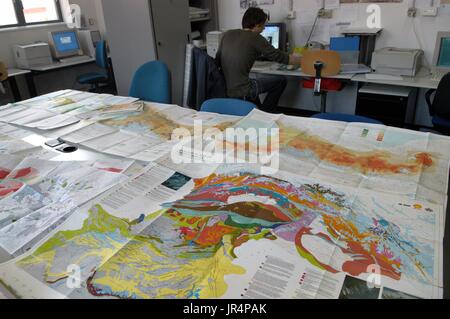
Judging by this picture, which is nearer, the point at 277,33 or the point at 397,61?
the point at 397,61

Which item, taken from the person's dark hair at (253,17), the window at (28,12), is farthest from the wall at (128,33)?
the window at (28,12)

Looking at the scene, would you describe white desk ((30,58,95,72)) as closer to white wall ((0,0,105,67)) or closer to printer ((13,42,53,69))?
printer ((13,42,53,69))

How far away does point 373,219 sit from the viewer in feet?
3.15

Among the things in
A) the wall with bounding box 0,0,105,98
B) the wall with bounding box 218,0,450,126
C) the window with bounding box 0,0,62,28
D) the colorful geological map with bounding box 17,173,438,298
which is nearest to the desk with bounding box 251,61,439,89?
the wall with bounding box 218,0,450,126

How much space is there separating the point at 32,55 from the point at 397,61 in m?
4.04

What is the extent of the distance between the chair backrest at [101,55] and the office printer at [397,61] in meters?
3.27

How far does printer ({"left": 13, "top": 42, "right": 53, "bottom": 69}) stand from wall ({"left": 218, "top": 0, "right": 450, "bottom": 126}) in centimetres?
222

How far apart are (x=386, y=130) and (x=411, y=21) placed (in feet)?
6.99

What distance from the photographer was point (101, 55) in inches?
183

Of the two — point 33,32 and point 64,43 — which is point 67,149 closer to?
point 64,43

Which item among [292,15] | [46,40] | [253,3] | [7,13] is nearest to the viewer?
[292,15]

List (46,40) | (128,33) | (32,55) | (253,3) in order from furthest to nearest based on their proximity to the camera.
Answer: (46,40) < (32,55) < (253,3) < (128,33)

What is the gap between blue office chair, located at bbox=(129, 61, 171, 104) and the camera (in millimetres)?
2564

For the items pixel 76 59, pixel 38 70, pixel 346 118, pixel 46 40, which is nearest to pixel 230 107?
pixel 346 118
